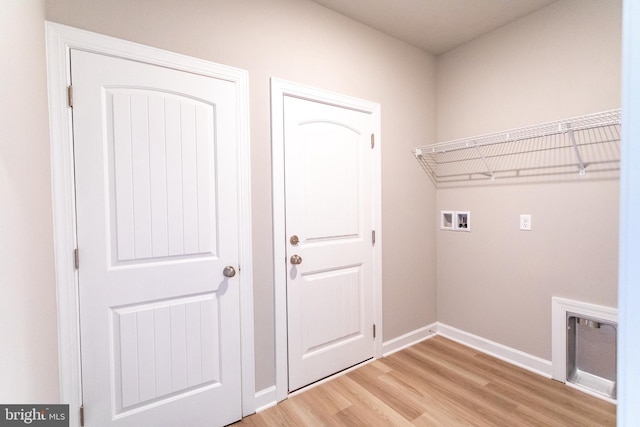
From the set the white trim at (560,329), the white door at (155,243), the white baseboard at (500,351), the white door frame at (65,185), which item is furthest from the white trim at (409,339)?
the white door frame at (65,185)

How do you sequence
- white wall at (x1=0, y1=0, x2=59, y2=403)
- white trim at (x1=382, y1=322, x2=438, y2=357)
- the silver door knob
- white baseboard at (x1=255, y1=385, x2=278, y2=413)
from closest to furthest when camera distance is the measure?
white wall at (x1=0, y1=0, x2=59, y2=403)
the silver door knob
white baseboard at (x1=255, y1=385, x2=278, y2=413)
white trim at (x1=382, y1=322, x2=438, y2=357)

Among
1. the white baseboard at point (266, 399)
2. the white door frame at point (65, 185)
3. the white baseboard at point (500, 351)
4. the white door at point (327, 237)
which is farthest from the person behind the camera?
the white baseboard at point (500, 351)

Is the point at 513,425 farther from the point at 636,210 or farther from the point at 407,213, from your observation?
the point at 636,210

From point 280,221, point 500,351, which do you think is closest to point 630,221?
point 280,221

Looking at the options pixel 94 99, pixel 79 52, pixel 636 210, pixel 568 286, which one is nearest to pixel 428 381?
pixel 568 286

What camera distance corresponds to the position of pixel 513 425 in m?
1.62

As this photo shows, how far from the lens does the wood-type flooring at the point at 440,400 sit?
1664mm

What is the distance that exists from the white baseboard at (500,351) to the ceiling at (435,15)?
2668 millimetres

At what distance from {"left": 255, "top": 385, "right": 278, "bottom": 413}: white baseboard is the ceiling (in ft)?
8.83

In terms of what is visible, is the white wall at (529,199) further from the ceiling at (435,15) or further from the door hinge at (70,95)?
the door hinge at (70,95)

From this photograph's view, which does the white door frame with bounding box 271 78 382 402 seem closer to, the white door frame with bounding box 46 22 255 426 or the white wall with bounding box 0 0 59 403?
the white door frame with bounding box 46 22 255 426

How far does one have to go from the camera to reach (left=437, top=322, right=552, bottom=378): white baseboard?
6.92 ft

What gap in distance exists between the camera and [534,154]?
213cm

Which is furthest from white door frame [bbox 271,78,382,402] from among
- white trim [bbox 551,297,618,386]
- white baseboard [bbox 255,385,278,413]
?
white trim [bbox 551,297,618,386]
